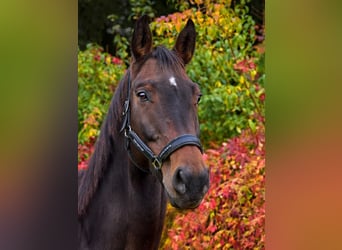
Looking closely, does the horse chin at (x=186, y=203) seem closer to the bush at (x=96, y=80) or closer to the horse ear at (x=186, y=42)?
the horse ear at (x=186, y=42)

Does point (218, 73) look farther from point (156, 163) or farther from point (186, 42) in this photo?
point (156, 163)

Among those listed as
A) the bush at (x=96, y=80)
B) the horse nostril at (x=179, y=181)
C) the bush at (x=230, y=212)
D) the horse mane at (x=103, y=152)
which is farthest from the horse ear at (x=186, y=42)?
the bush at (x=96, y=80)

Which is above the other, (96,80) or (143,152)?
(96,80)

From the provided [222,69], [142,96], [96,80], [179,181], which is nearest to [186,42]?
[142,96]

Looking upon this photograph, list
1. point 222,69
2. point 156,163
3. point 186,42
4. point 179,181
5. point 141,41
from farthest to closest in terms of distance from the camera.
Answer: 1. point 222,69
2. point 186,42
3. point 141,41
4. point 156,163
5. point 179,181

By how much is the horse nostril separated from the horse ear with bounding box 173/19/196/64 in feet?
2.39

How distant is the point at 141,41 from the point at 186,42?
25 centimetres

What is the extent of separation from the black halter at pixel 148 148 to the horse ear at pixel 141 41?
140 mm

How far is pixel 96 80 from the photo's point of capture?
673 centimetres

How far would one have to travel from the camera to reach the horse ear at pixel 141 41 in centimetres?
249

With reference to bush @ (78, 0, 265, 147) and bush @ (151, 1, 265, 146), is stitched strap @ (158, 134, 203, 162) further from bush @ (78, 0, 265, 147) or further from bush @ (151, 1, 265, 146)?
bush @ (151, 1, 265, 146)

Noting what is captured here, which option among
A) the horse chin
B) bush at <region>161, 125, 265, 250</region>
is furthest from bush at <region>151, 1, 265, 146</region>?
the horse chin
